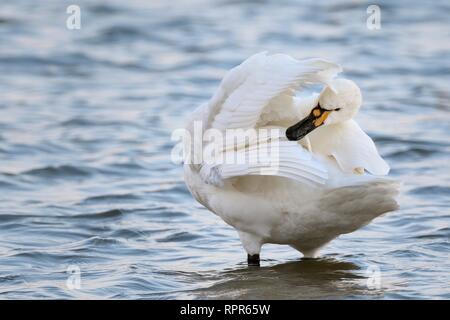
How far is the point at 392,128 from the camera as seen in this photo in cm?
1134

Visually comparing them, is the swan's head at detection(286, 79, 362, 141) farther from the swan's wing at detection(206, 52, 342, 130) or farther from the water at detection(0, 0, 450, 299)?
the water at detection(0, 0, 450, 299)

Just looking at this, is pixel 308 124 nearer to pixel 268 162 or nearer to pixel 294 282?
pixel 268 162

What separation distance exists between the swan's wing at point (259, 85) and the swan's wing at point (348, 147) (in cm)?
33

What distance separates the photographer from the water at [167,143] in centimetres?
718

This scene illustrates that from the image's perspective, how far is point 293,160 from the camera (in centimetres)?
616

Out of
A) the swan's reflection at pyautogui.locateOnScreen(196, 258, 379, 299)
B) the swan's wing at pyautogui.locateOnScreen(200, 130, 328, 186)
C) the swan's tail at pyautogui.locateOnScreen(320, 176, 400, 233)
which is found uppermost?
the swan's wing at pyautogui.locateOnScreen(200, 130, 328, 186)

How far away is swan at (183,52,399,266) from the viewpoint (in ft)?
20.6

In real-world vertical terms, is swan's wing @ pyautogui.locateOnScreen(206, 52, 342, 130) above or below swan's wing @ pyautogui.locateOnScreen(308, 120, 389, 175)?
above

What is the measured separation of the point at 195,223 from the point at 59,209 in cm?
119

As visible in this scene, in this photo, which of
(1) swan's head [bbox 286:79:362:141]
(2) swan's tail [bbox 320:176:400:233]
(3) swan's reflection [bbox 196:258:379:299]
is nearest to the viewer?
(2) swan's tail [bbox 320:176:400:233]

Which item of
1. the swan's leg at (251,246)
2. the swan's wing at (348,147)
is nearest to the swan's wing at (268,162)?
A: the swan's wing at (348,147)

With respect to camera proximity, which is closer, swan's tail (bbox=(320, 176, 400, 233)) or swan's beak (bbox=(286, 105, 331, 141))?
swan's tail (bbox=(320, 176, 400, 233))

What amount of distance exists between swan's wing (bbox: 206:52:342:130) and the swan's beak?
0.19 m

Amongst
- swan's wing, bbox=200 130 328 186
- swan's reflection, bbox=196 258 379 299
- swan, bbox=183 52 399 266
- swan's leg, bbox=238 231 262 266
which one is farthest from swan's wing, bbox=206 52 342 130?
swan's reflection, bbox=196 258 379 299
